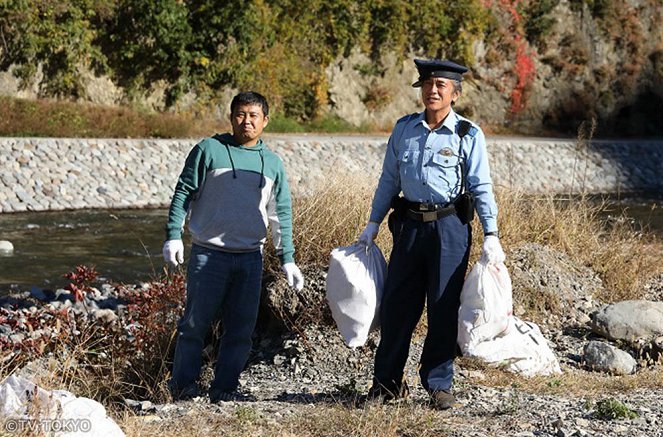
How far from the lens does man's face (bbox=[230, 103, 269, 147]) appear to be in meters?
5.50

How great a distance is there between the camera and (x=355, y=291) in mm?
5531

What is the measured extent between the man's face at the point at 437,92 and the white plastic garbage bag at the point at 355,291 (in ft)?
2.64

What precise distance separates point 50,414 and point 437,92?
2422mm

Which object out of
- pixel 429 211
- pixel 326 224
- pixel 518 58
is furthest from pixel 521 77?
pixel 429 211

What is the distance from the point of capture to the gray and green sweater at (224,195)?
5426 millimetres

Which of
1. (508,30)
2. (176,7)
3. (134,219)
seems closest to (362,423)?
(134,219)

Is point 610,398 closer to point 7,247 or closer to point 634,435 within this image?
point 634,435

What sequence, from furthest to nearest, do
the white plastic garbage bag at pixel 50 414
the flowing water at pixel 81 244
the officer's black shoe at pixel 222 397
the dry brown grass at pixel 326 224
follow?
1. the flowing water at pixel 81 244
2. the dry brown grass at pixel 326 224
3. the officer's black shoe at pixel 222 397
4. the white plastic garbage bag at pixel 50 414

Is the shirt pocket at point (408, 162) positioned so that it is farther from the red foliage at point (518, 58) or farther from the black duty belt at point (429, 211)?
the red foliage at point (518, 58)

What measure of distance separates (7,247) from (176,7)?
12048 millimetres

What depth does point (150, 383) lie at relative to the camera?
633 cm

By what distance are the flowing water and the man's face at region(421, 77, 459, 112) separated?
4903mm

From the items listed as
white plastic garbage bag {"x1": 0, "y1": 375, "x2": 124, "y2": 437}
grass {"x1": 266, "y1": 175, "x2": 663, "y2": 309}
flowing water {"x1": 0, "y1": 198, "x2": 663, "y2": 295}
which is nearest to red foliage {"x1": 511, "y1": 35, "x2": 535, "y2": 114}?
flowing water {"x1": 0, "y1": 198, "x2": 663, "y2": 295}

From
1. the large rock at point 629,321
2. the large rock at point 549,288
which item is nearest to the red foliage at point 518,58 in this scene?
the large rock at point 549,288
